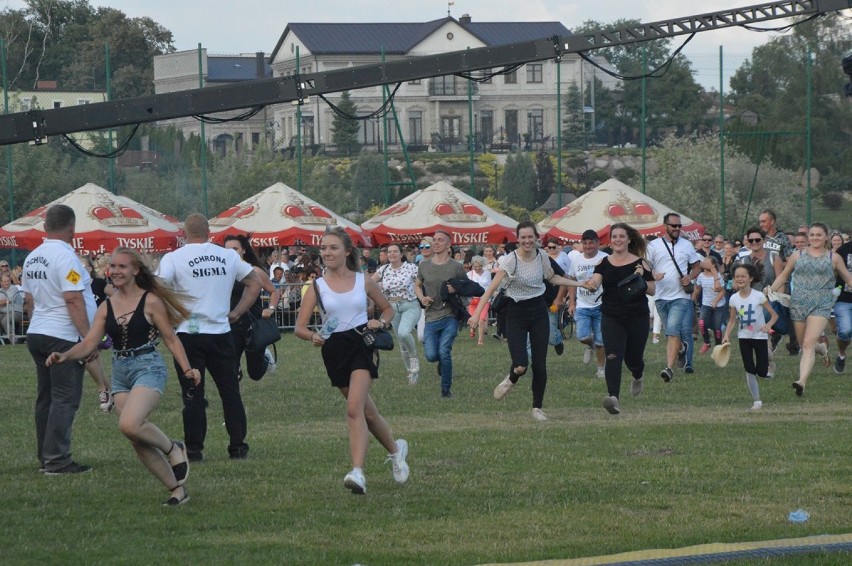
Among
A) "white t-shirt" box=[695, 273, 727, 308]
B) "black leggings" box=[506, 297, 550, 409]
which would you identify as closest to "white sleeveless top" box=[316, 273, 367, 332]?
"black leggings" box=[506, 297, 550, 409]

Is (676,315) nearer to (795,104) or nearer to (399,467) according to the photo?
(399,467)

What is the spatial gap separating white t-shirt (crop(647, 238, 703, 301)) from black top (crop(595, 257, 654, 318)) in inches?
153

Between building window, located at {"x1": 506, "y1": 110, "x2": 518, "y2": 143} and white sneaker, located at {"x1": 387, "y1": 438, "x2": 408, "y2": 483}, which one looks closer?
white sneaker, located at {"x1": 387, "y1": 438, "x2": 408, "y2": 483}

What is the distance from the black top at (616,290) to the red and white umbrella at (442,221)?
1531cm

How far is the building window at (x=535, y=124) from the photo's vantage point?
1567 inches

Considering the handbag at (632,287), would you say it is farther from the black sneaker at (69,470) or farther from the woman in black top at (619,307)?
the black sneaker at (69,470)

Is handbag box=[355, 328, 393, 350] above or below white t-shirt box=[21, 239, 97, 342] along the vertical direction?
below

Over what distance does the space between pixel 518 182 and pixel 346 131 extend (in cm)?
615

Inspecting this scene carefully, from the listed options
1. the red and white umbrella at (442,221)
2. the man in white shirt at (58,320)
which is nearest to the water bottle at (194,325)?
the man in white shirt at (58,320)

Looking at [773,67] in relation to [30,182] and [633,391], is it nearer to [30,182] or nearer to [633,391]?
[30,182]

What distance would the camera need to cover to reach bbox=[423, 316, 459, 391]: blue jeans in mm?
15586

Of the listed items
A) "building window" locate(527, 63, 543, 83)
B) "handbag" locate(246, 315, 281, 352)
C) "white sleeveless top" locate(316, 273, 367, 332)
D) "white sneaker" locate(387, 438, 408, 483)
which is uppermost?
"building window" locate(527, 63, 543, 83)

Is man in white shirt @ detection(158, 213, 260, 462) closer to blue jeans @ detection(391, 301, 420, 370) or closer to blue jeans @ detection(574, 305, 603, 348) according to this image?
blue jeans @ detection(391, 301, 420, 370)

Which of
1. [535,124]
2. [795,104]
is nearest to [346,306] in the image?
[535,124]
